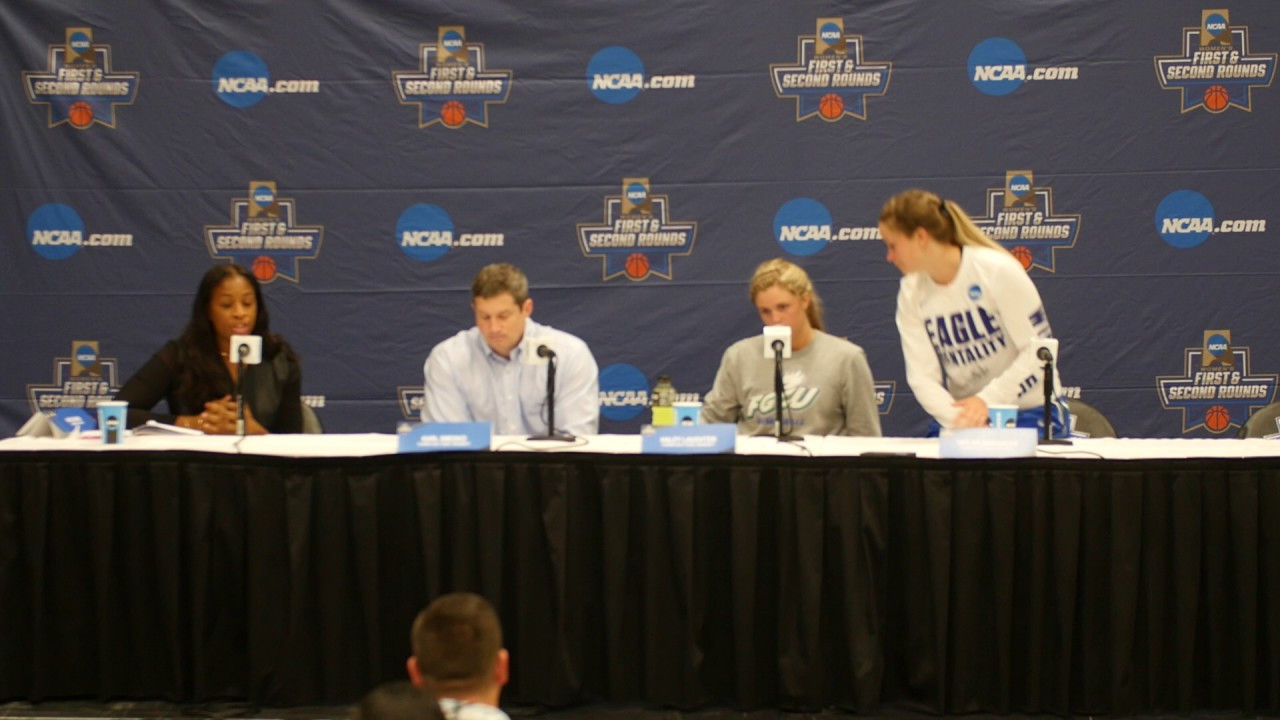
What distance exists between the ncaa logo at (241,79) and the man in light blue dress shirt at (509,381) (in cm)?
194

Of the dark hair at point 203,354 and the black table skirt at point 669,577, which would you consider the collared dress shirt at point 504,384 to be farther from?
the black table skirt at point 669,577

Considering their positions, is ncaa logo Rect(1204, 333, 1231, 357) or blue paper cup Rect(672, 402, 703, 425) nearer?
blue paper cup Rect(672, 402, 703, 425)

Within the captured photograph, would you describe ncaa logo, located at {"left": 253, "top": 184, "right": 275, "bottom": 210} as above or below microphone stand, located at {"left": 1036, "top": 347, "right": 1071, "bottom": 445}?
above

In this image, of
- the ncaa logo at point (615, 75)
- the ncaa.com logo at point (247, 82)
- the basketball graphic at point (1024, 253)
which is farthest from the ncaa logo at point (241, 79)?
the basketball graphic at point (1024, 253)

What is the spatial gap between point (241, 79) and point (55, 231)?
40.5 inches

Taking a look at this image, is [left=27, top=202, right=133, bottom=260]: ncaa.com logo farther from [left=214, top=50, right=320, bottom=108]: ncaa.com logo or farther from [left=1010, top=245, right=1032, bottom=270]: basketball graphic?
[left=1010, top=245, right=1032, bottom=270]: basketball graphic

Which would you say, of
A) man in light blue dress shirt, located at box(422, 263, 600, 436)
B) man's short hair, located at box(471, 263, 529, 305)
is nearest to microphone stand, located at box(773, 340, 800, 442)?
man in light blue dress shirt, located at box(422, 263, 600, 436)

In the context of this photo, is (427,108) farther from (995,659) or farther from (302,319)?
(995,659)

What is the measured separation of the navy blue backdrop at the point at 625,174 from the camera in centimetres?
493

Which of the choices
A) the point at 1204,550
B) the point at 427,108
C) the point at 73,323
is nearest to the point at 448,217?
the point at 427,108

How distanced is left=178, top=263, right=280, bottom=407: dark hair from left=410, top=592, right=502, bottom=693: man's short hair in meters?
2.50

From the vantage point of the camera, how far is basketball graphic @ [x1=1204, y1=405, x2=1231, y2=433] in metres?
4.96

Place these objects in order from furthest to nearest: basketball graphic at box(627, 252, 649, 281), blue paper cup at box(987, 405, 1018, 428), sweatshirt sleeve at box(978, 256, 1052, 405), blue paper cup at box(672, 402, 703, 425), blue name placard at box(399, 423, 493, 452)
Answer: basketball graphic at box(627, 252, 649, 281)
sweatshirt sleeve at box(978, 256, 1052, 405)
blue paper cup at box(672, 402, 703, 425)
blue paper cup at box(987, 405, 1018, 428)
blue name placard at box(399, 423, 493, 452)

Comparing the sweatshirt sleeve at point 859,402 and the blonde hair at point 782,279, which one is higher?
the blonde hair at point 782,279
